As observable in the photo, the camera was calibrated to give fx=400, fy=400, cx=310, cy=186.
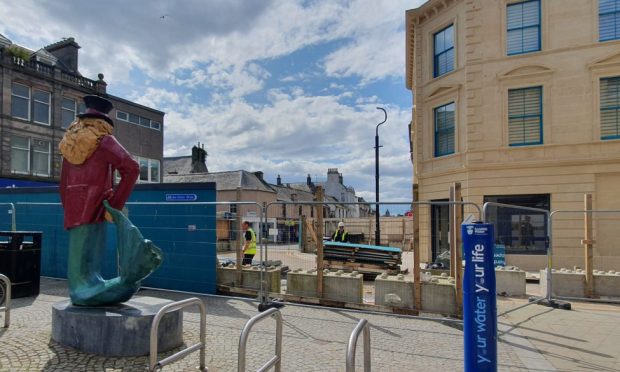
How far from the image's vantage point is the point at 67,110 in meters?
27.3

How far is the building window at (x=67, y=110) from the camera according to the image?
2691 cm

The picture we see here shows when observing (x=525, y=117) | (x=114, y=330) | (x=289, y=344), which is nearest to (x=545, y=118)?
(x=525, y=117)

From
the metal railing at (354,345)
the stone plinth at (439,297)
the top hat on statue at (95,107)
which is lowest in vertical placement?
the stone plinth at (439,297)

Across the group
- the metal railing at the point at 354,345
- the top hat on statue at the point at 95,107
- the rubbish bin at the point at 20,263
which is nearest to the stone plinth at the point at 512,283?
the metal railing at the point at 354,345

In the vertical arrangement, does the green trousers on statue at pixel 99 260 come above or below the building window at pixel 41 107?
below

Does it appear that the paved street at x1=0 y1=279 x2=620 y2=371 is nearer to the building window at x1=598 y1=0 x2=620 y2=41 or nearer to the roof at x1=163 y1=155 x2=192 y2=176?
the building window at x1=598 y1=0 x2=620 y2=41

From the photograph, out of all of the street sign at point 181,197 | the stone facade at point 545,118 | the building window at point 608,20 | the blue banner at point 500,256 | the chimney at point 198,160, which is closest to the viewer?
the street sign at point 181,197

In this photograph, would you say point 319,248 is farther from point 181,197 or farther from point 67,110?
point 67,110

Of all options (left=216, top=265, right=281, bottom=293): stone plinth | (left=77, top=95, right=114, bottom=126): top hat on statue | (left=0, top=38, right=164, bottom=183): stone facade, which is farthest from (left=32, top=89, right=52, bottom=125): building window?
(left=77, top=95, right=114, bottom=126): top hat on statue

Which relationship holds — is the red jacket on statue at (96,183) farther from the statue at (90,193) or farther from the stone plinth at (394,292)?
the stone plinth at (394,292)

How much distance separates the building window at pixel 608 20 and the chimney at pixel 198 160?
4317 cm

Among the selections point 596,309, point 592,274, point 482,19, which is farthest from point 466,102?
point 596,309

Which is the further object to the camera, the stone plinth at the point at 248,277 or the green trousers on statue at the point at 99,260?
the stone plinth at the point at 248,277

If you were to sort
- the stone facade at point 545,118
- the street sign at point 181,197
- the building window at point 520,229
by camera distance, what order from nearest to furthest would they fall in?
the street sign at point 181,197, the stone facade at point 545,118, the building window at point 520,229
